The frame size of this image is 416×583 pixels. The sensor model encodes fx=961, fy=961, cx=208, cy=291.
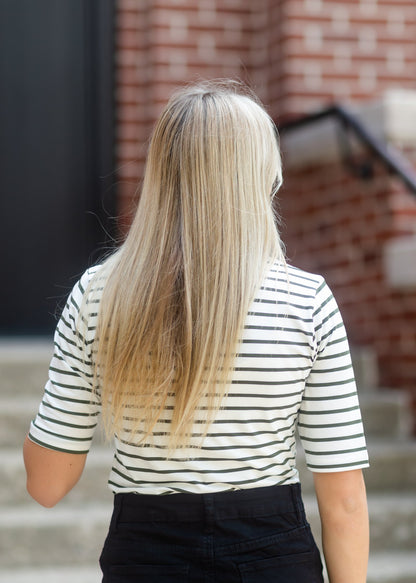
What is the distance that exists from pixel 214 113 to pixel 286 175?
11.9ft

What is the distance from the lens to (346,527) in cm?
169

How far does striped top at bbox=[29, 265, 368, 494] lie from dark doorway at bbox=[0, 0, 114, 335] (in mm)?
3495

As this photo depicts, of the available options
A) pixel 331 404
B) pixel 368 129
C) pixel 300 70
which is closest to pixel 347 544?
pixel 331 404

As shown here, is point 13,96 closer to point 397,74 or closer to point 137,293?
point 397,74

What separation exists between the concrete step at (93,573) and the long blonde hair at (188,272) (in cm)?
197

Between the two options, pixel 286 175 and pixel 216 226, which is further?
pixel 286 175

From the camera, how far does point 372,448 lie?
167 inches

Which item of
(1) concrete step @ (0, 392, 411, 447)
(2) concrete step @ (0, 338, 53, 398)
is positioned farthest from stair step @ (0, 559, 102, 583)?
(2) concrete step @ (0, 338, 53, 398)

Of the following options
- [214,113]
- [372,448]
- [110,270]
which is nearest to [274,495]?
[110,270]

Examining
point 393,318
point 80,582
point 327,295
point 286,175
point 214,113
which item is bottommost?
point 80,582

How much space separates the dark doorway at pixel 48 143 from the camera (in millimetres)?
5164

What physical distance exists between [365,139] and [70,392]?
9.40ft

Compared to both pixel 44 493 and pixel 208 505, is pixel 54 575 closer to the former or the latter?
pixel 44 493

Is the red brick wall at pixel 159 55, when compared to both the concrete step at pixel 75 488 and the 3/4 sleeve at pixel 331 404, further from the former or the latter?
the 3/4 sleeve at pixel 331 404
